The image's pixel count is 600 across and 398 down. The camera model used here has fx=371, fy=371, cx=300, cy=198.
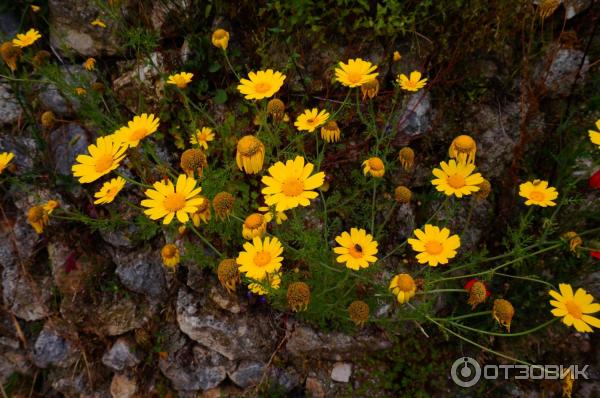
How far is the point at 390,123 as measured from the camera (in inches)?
112

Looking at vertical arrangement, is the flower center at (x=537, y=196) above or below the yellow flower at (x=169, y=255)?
above

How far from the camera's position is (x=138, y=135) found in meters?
2.12

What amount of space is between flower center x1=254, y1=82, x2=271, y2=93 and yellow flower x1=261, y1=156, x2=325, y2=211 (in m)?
0.56

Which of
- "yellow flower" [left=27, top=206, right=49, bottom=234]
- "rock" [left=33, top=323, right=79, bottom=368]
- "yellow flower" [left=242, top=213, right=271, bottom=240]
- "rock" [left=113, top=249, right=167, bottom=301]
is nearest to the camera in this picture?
"yellow flower" [left=242, top=213, right=271, bottom=240]

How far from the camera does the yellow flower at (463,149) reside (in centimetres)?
204

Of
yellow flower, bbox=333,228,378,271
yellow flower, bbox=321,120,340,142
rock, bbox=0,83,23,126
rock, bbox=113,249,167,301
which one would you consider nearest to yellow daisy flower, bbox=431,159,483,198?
yellow flower, bbox=333,228,378,271

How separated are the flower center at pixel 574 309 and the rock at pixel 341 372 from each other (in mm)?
1516

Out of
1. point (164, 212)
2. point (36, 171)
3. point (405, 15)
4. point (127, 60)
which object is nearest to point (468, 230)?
point (405, 15)

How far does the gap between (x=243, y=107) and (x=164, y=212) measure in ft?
4.05

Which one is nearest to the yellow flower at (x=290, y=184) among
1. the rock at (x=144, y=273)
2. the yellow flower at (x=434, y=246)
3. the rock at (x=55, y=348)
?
the yellow flower at (x=434, y=246)

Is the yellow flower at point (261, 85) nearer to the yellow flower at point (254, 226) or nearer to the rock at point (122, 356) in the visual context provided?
the yellow flower at point (254, 226)

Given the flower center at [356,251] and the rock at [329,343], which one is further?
the rock at [329,343]

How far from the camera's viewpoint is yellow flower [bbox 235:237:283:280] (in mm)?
1886

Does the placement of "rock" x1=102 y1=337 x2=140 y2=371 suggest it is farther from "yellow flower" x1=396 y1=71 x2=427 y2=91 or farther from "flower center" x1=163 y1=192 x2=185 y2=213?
"yellow flower" x1=396 y1=71 x2=427 y2=91
